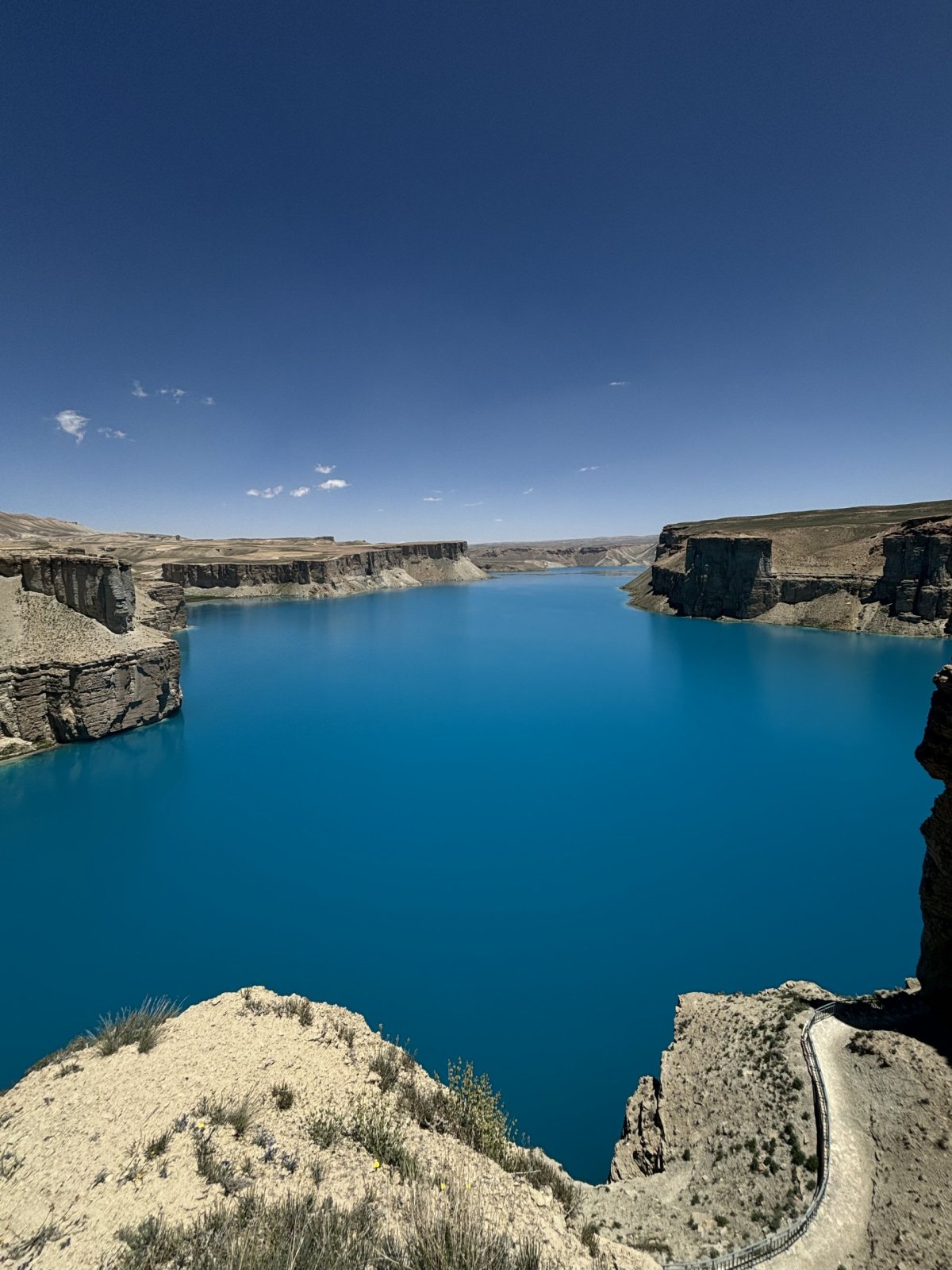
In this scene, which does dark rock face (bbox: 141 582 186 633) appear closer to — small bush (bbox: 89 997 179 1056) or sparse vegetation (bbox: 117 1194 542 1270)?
small bush (bbox: 89 997 179 1056)

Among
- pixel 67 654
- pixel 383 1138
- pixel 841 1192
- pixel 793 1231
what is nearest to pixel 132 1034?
pixel 383 1138

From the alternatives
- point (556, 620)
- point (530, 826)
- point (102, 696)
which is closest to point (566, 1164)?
point (530, 826)

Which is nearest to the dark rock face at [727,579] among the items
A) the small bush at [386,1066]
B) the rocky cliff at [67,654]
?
the rocky cliff at [67,654]

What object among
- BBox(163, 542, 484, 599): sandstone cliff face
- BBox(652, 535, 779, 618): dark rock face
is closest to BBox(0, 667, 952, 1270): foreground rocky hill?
BBox(652, 535, 779, 618): dark rock face

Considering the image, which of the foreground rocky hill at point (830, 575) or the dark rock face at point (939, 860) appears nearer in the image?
the dark rock face at point (939, 860)

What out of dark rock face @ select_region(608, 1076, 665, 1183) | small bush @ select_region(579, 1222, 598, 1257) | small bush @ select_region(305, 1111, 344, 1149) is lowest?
dark rock face @ select_region(608, 1076, 665, 1183)

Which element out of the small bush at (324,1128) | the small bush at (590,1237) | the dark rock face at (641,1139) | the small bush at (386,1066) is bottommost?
the dark rock face at (641,1139)

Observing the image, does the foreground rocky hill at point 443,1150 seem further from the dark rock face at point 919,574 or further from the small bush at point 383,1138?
the dark rock face at point 919,574
